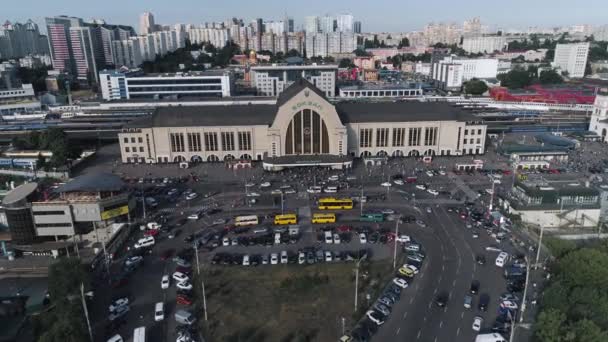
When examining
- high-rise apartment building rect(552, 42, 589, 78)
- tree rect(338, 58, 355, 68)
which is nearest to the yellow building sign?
tree rect(338, 58, 355, 68)

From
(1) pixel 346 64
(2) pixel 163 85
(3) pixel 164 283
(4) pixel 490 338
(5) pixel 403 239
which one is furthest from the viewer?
(1) pixel 346 64

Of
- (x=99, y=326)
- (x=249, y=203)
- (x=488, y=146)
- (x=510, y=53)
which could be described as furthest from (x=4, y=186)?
(x=510, y=53)

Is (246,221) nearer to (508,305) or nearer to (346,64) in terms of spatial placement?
(508,305)

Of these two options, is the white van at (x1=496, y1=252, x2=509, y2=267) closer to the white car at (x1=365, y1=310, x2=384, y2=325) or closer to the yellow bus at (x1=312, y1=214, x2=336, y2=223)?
the white car at (x1=365, y1=310, x2=384, y2=325)

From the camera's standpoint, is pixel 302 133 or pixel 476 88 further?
pixel 476 88

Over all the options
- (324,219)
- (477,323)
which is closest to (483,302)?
(477,323)

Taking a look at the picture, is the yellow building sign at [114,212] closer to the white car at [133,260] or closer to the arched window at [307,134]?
the white car at [133,260]
